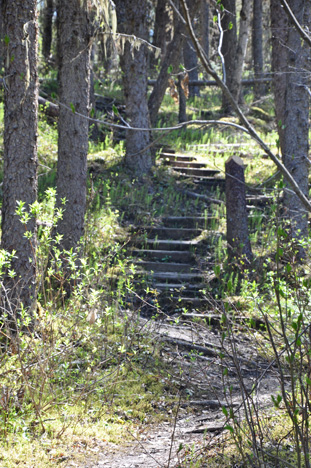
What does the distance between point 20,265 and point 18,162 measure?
3.89ft

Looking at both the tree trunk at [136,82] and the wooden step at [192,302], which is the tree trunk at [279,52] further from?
the wooden step at [192,302]

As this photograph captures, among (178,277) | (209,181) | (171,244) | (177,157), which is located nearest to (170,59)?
(177,157)

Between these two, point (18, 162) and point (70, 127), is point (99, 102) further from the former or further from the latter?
point (18, 162)

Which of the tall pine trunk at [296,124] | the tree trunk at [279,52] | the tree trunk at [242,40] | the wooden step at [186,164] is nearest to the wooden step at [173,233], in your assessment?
the tall pine trunk at [296,124]

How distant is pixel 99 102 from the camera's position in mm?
16688

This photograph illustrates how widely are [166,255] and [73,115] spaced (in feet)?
11.5

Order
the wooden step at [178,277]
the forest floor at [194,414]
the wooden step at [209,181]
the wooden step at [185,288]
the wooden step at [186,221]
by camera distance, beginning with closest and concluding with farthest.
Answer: the forest floor at [194,414], the wooden step at [185,288], the wooden step at [178,277], the wooden step at [186,221], the wooden step at [209,181]

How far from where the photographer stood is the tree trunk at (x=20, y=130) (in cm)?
529

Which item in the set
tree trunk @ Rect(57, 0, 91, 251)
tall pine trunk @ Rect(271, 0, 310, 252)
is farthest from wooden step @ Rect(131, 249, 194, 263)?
tree trunk @ Rect(57, 0, 91, 251)

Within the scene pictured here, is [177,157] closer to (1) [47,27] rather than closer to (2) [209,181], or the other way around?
(2) [209,181]

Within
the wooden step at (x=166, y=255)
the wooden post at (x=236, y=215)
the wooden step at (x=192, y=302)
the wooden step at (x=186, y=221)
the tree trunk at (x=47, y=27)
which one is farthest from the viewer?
the tree trunk at (x=47, y=27)

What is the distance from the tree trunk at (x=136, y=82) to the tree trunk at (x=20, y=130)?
20.0ft

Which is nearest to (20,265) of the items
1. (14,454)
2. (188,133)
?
(14,454)

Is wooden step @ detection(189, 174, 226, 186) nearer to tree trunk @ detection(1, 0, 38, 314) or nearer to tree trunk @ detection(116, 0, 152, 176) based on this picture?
tree trunk @ detection(116, 0, 152, 176)
